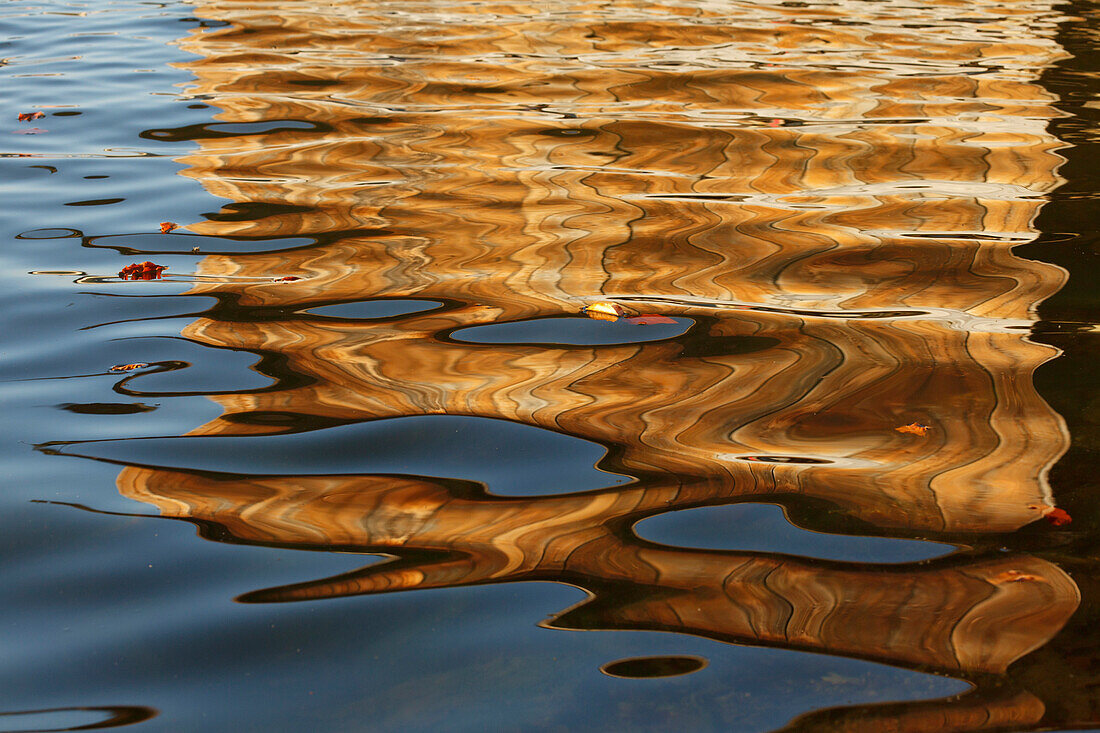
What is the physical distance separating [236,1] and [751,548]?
8.16 meters

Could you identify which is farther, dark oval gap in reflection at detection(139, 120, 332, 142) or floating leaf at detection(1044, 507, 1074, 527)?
dark oval gap in reflection at detection(139, 120, 332, 142)

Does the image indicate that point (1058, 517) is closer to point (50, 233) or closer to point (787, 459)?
point (787, 459)

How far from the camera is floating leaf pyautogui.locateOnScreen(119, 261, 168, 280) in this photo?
8.54ft

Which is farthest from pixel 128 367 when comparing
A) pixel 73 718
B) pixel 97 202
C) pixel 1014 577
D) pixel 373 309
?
pixel 1014 577

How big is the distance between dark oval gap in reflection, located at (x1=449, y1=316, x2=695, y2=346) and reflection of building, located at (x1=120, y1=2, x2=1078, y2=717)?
0.05 meters

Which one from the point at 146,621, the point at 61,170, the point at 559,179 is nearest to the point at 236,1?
the point at 61,170

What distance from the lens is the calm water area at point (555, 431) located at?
48.7 inches

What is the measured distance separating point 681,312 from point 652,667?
123 cm

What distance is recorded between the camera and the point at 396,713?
3.88 ft

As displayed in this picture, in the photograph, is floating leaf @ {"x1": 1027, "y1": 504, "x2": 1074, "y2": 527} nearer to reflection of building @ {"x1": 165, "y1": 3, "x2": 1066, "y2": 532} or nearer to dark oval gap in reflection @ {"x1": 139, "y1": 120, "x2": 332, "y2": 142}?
reflection of building @ {"x1": 165, "y1": 3, "x2": 1066, "y2": 532}

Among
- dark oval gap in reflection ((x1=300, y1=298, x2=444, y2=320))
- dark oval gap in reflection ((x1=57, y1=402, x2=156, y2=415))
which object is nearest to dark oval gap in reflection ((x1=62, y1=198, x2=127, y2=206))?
dark oval gap in reflection ((x1=300, y1=298, x2=444, y2=320))

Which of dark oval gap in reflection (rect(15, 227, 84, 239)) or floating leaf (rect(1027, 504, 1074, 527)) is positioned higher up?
dark oval gap in reflection (rect(15, 227, 84, 239))

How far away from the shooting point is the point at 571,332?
7.37ft

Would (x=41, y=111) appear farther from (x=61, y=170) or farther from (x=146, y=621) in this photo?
(x=146, y=621)
